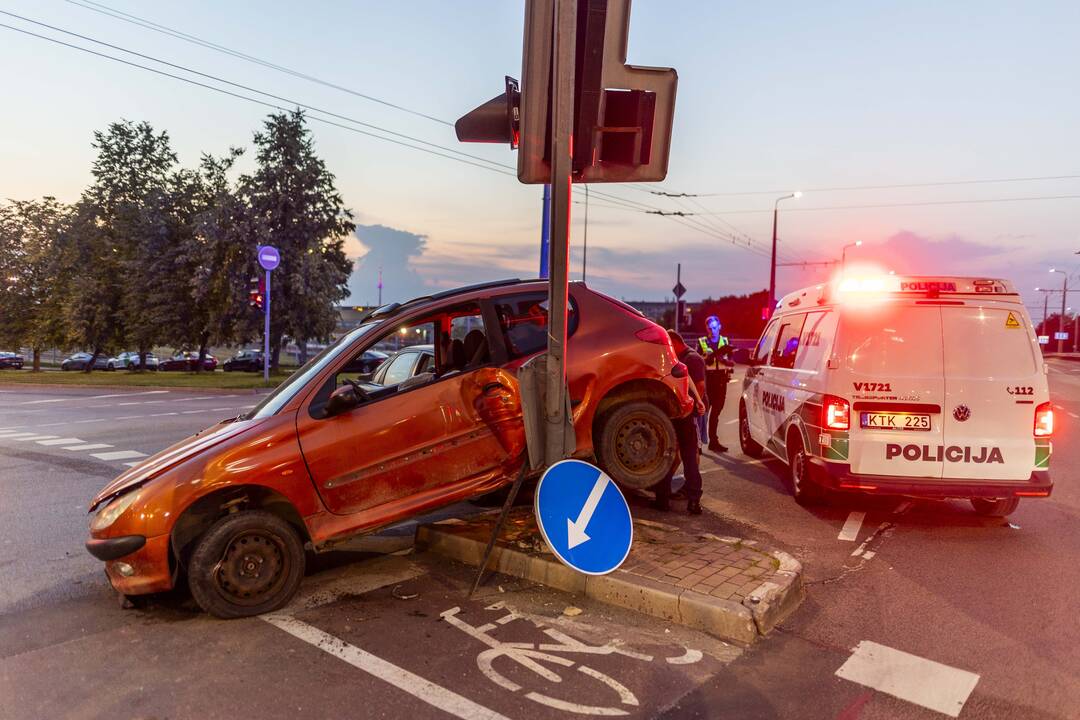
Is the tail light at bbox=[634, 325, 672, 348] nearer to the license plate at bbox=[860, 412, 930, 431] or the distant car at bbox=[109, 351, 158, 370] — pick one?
the license plate at bbox=[860, 412, 930, 431]

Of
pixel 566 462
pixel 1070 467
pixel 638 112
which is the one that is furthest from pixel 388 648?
pixel 1070 467

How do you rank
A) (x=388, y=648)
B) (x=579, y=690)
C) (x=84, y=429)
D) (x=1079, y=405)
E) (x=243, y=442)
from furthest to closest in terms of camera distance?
(x=1079, y=405), (x=84, y=429), (x=243, y=442), (x=388, y=648), (x=579, y=690)

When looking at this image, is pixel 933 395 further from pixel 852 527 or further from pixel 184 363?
pixel 184 363

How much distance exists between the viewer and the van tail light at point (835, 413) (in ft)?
19.4

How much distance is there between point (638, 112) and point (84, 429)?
1217 cm

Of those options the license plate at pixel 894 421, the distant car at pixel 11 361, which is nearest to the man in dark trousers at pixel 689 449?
the license plate at pixel 894 421

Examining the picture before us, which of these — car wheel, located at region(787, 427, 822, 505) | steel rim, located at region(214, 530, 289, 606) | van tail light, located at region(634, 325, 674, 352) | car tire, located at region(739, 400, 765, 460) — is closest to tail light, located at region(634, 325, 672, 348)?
van tail light, located at region(634, 325, 674, 352)

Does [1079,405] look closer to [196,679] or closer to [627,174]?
[627,174]

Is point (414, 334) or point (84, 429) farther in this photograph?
point (84, 429)

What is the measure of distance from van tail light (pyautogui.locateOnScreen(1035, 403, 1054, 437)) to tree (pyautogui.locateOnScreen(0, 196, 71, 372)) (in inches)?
1717

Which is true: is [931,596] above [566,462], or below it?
below

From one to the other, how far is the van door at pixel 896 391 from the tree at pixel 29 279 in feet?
139

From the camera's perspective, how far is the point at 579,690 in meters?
3.19

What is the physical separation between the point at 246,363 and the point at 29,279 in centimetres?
1228
